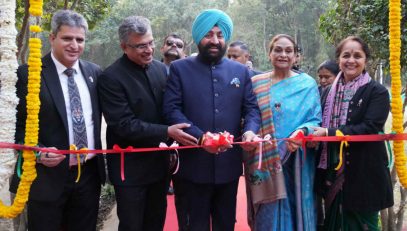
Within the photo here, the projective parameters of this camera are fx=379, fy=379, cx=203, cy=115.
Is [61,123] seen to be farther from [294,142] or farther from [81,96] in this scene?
[294,142]

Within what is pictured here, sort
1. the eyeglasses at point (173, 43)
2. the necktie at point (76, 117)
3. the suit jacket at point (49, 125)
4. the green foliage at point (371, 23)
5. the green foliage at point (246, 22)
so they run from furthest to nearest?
the green foliage at point (246, 22)
the eyeglasses at point (173, 43)
the green foliage at point (371, 23)
the necktie at point (76, 117)
the suit jacket at point (49, 125)

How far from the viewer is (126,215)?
2.74m

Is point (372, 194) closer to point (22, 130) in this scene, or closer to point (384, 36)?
point (384, 36)

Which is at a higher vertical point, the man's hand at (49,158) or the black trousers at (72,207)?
the man's hand at (49,158)

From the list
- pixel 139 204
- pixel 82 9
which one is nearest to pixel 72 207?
pixel 139 204

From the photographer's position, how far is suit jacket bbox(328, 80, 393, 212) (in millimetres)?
2781

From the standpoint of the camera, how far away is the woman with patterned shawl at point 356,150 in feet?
9.16

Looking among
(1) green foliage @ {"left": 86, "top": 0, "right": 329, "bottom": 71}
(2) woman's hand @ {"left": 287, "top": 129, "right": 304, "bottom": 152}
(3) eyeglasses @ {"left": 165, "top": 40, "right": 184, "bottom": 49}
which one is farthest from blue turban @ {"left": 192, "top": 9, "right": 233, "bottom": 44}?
(1) green foliage @ {"left": 86, "top": 0, "right": 329, "bottom": 71}

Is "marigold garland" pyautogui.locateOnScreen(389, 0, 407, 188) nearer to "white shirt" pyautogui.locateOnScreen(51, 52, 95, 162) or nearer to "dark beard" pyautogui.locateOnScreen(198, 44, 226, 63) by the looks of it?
"dark beard" pyautogui.locateOnScreen(198, 44, 226, 63)

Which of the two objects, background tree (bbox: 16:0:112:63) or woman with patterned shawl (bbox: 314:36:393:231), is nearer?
woman with patterned shawl (bbox: 314:36:393:231)

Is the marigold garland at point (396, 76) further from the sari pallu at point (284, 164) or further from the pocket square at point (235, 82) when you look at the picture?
the pocket square at point (235, 82)

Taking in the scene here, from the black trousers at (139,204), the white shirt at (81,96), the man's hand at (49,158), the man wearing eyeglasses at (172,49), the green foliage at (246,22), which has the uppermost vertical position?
the green foliage at (246,22)

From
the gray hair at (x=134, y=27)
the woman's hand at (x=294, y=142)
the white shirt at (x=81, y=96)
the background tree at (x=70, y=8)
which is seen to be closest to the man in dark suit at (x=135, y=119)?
the gray hair at (x=134, y=27)

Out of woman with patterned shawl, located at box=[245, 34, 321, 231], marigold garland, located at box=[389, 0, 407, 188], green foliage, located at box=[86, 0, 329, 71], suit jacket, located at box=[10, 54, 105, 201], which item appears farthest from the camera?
green foliage, located at box=[86, 0, 329, 71]
